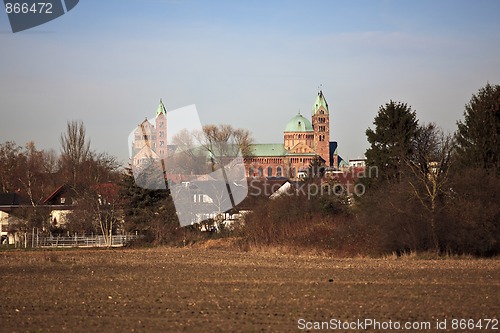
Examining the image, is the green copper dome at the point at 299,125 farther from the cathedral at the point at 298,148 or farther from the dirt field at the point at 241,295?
the dirt field at the point at 241,295

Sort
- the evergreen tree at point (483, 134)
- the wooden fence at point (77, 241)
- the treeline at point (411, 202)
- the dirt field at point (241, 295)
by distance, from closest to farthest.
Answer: the dirt field at point (241, 295), the treeline at point (411, 202), the evergreen tree at point (483, 134), the wooden fence at point (77, 241)

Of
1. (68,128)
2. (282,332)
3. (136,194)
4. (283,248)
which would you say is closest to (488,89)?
(283,248)

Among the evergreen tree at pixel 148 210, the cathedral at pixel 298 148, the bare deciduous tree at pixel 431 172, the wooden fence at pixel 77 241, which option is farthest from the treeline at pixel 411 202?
the cathedral at pixel 298 148

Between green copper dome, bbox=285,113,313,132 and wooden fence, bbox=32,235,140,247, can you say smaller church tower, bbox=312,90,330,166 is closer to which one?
green copper dome, bbox=285,113,313,132

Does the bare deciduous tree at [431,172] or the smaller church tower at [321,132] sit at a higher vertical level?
the smaller church tower at [321,132]

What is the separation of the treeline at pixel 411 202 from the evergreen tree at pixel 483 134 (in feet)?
0.18

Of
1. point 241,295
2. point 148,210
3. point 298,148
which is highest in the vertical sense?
point 298,148

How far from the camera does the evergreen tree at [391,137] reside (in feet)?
172

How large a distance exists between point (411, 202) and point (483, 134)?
9.88 m

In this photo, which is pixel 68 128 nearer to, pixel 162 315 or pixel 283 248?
pixel 283 248

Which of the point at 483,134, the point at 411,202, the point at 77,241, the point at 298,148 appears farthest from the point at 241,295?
the point at 298,148

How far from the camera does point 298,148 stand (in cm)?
19150

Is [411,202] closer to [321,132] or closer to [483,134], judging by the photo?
[483,134]

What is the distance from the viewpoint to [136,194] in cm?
6053
